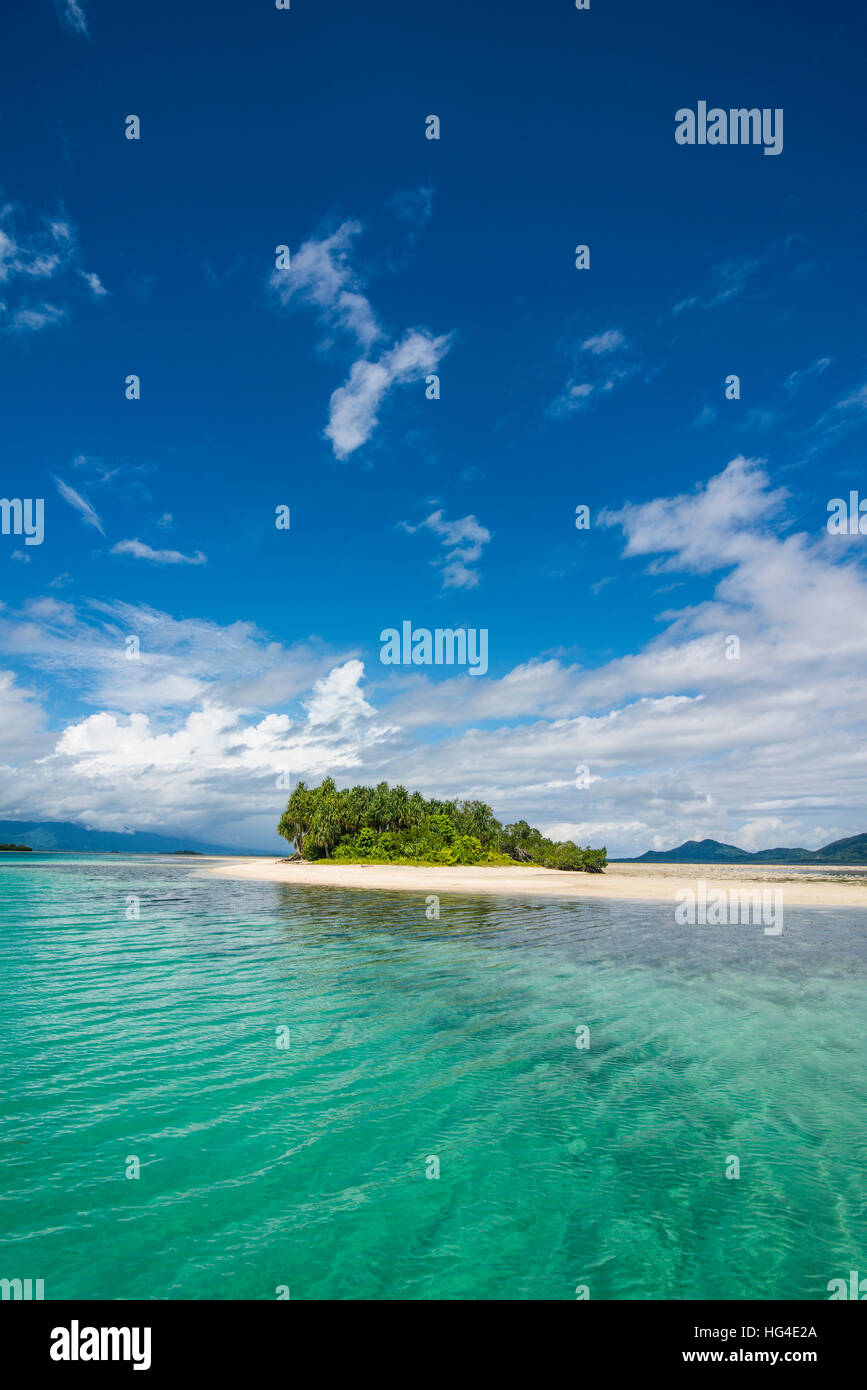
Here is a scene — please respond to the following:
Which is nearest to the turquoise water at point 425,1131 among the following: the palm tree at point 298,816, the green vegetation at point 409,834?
the green vegetation at point 409,834

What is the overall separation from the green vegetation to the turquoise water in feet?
257

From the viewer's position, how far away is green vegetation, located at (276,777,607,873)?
333ft

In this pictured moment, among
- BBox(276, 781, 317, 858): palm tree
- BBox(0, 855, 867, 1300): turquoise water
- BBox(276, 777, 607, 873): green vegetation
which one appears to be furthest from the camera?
BBox(276, 781, 317, 858): palm tree

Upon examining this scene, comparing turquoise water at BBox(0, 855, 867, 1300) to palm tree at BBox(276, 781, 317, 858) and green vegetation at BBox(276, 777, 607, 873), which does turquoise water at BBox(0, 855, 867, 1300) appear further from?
palm tree at BBox(276, 781, 317, 858)

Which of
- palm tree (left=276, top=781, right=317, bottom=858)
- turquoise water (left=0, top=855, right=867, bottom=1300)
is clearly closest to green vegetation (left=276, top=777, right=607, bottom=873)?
palm tree (left=276, top=781, right=317, bottom=858)

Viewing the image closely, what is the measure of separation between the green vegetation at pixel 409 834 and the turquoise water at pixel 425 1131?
7849 cm

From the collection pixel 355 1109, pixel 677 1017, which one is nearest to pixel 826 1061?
pixel 677 1017

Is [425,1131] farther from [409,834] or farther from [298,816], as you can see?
[298,816]

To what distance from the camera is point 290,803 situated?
128500 millimetres

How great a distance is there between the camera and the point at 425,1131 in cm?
1045

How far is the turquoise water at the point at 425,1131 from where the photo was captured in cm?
724

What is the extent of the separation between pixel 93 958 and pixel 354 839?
88.6 metres

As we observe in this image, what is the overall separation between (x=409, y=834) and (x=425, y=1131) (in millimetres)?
95025

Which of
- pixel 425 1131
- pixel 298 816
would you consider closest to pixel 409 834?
pixel 298 816
